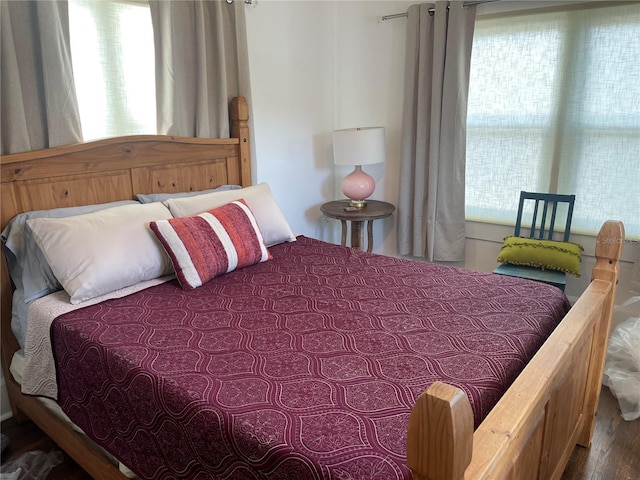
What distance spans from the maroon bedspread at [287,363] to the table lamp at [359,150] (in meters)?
1.26

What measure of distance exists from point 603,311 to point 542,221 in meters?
1.27

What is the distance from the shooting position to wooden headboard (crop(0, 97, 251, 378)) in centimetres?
203

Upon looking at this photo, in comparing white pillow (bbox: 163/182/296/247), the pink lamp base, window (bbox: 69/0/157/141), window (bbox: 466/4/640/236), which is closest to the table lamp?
the pink lamp base

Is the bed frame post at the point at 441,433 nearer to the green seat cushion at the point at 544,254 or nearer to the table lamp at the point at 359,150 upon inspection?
the green seat cushion at the point at 544,254

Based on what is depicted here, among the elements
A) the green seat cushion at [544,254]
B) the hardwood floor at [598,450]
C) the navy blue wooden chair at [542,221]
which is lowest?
the hardwood floor at [598,450]

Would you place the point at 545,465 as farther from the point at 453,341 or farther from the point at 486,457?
the point at 486,457

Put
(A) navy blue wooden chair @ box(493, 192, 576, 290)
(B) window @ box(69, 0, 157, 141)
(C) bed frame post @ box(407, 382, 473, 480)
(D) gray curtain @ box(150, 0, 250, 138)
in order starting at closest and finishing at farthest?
1. (C) bed frame post @ box(407, 382, 473, 480)
2. (B) window @ box(69, 0, 157, 141)
3. (D) gray curtain @ box(150, 0, 250, 138)
4. (A) navy blue wooden chair @ box(493, 192, 576, 290)

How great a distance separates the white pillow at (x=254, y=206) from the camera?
7.70 ft

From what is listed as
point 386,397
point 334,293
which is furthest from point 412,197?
point 386,397

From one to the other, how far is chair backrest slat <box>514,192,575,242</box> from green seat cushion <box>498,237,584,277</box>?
113 mm

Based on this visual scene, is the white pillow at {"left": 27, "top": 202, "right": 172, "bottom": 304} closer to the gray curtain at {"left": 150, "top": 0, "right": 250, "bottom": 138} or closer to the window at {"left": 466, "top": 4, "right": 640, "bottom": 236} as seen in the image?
the gray curtain at {"left": 150, "top": 0, "right": 250, "bottom": 138}

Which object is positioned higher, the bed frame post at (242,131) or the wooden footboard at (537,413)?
the bed frame post at (242,131)

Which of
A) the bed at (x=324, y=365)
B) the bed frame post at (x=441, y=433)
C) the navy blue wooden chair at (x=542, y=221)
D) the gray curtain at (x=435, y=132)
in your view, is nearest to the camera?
the bed frame post at (x=441, y=433)

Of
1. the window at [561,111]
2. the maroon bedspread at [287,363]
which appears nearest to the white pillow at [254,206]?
the maroon bedspread at [287,363]
